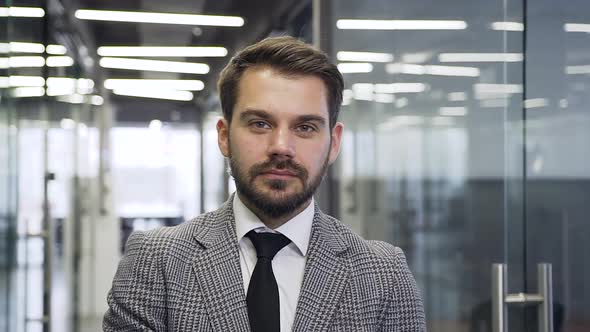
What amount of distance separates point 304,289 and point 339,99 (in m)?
0.31

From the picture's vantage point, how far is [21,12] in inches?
126

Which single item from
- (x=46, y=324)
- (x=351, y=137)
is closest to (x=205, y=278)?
(x=351, y=137)

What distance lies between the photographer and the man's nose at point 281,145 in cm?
117

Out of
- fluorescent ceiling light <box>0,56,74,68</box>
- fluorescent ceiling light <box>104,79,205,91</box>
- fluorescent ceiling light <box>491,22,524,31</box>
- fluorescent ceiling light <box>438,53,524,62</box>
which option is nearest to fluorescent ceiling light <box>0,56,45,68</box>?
fluorescent ceiling light <box>0,56,74,68</box>

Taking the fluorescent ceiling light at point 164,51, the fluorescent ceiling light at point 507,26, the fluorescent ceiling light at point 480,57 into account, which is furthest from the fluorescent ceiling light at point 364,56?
the fluorescent ceiling light at point 164,51

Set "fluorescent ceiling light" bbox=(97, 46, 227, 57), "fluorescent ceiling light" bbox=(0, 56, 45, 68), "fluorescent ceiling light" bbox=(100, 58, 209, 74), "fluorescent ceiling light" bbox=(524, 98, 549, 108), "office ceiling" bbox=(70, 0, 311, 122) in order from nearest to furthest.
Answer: "fluorescent ceiling light" bbox=(524, 98, 549, 108), "fluorescent ceiling light" bbox=(0, 56, 45, 68), "office ceiling" bbox=(70, 0, 311, 122), "fluorescent ceiling light" bbox=(97, 46, 227, 57), "fluorescent ceiling light" bbox=(100, 58, 209, 74)

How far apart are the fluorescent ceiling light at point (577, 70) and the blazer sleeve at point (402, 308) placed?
134cm

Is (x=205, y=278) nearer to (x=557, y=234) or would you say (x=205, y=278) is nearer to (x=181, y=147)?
(x=557, y=234)

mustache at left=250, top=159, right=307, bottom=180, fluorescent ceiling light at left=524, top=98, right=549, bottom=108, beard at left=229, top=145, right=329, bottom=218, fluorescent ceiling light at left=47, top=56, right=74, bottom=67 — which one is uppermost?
fluorescent ceiling light at left=47, top=56, right=74, bottom=67

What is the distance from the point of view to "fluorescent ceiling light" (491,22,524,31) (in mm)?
2484

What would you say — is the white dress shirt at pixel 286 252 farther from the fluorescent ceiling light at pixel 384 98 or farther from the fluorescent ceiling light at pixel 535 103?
the fluorescent ceiling light at pixel 384 98

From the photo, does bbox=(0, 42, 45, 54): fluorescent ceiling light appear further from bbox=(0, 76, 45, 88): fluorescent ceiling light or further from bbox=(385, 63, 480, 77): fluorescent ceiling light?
bbox=(385, 63, 480, 77): fluorescent ceiling light

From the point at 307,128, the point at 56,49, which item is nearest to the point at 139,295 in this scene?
the point at 307,128

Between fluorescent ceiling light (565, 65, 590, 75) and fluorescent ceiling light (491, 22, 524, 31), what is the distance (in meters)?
0.20
